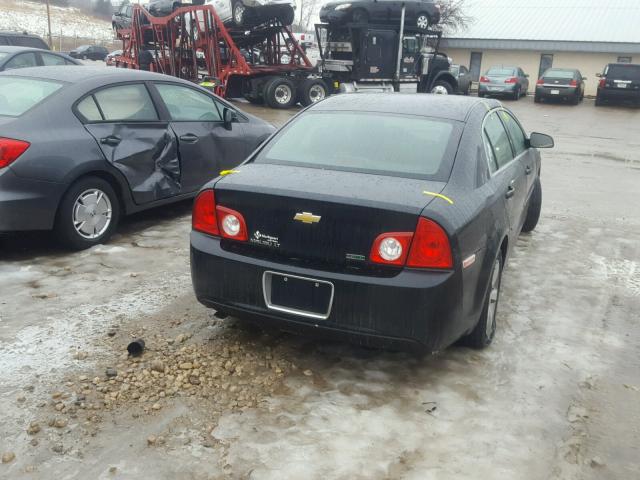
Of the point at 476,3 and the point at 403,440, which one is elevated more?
the point at 476,3

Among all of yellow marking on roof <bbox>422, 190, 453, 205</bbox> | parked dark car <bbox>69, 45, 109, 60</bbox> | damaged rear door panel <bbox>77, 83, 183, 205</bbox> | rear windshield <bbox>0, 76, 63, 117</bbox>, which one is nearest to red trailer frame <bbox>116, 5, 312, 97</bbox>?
damaged rear door panel <bbox>77, 83, 183, 205</bbox>

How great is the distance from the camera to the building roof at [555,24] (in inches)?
1389

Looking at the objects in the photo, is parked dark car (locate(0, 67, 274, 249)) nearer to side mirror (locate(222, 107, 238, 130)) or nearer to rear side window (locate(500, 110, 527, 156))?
side mirror (locate(222, 107, 238, 130))

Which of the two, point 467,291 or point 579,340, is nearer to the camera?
point 467,291

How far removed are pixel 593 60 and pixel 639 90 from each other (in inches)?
433

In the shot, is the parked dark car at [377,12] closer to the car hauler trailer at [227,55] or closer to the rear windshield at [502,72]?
the car hauler trailer at [227,55]

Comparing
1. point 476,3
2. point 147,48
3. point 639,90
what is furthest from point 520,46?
point 147,48

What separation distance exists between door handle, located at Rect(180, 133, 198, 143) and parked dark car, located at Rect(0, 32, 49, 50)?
9.80 meters

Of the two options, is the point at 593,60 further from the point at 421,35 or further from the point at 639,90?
the point at 421,35

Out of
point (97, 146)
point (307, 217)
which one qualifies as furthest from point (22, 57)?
point (307, 217)

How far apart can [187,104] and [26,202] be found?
2252 millimetres

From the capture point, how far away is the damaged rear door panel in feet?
18.2

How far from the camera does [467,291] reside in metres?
3.30

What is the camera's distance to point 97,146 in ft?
17.7
